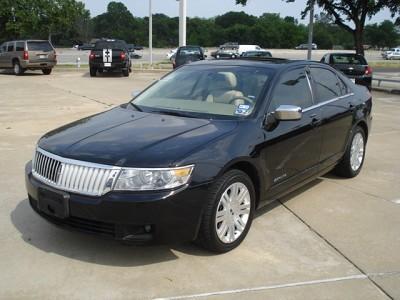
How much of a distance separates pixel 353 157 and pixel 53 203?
4.12 meters

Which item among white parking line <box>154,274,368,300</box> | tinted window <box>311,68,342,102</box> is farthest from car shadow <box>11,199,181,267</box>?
tinted window <box>311,68,342,102</box>

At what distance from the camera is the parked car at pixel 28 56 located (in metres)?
25.0

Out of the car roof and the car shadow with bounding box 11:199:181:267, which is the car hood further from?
the car roof

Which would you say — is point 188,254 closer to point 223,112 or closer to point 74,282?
point 74,282

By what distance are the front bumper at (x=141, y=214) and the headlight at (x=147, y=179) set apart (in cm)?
5

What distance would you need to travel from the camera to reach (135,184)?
3.70 meters

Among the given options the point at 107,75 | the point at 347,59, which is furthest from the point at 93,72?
the point at 347,59

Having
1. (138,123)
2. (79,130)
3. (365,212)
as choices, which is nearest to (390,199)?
(365,212)

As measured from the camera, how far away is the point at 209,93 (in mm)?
5137

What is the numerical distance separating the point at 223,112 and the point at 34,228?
2045 mm

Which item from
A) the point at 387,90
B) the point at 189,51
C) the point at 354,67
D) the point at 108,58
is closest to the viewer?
the point at 354,67

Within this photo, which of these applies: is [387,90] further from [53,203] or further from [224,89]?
[53,203]

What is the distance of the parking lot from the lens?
3.63 meters

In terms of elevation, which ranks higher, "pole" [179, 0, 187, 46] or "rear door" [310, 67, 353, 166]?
"pole" [179, 0, 187, 46]
